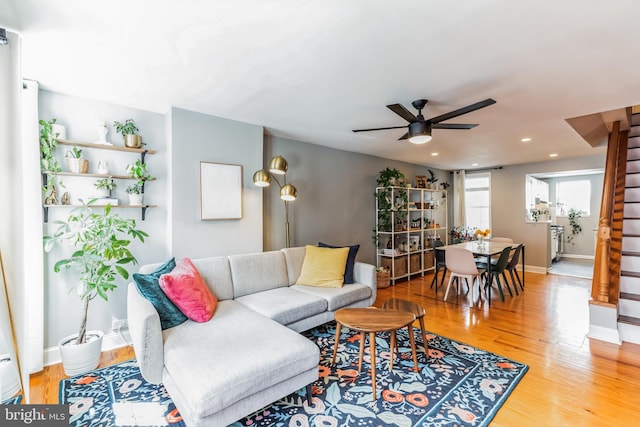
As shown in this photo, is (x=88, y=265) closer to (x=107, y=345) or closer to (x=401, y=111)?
(x=107, y=345)

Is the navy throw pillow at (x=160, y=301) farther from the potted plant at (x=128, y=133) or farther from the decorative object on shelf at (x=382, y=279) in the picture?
the decorative object on shelf at (x=382, y=279)

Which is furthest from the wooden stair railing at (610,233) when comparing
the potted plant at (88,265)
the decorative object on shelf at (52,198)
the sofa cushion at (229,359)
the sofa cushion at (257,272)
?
the decorative object on shelf at (52,198)

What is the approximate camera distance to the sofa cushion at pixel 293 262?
347cm

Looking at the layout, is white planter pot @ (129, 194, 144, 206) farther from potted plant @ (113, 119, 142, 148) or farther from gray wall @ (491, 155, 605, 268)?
gray wall @ (491, 155, 605, 268)

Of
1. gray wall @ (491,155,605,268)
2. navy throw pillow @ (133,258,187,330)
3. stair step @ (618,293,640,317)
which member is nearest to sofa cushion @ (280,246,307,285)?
navy throw pillow @ (133,258,187,330)

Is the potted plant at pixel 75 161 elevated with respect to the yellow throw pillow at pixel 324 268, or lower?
elevated

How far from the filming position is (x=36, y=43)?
184 centimetres

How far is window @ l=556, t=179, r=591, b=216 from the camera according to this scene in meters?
7.63

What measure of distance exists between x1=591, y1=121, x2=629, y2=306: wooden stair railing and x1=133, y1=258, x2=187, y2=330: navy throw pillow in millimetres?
4126

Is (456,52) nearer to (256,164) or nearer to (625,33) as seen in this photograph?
(625,33)

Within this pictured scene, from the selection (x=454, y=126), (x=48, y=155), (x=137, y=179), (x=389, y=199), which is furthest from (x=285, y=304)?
(x=389, y=199)

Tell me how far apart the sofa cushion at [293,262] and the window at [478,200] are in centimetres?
561

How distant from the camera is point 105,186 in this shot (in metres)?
2.75

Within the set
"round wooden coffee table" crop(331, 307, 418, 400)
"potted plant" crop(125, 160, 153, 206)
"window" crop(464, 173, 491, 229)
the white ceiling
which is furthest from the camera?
"window" crop(464, 173, 491, 229)
